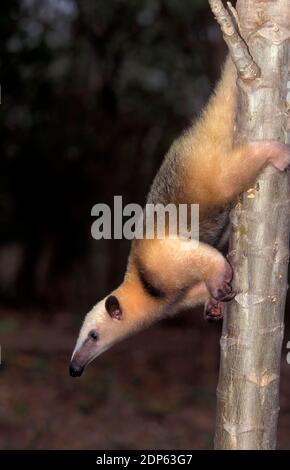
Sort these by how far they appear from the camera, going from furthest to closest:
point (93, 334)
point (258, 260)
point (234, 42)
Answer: point (93, 334) → point (258, 260) → point (234, 42)

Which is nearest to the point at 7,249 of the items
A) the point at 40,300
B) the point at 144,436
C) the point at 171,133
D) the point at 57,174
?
the point at 40,300

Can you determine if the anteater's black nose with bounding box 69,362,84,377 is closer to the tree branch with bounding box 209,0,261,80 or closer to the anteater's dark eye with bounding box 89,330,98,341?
the anteater's dark eye with bounding box 89,330,98,341

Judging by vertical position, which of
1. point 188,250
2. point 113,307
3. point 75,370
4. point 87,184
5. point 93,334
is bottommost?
point 75,370

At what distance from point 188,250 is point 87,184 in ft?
29.0

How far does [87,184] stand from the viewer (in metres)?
12.6

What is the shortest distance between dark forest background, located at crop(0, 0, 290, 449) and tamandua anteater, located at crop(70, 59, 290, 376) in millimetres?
4031

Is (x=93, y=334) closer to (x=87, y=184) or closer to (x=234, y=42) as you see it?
(x=234, y=42)

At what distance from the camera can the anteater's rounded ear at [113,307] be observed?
4211 mm

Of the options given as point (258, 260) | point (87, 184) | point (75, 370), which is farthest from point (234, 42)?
point (87, 184)

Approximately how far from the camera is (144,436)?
7.93 metres

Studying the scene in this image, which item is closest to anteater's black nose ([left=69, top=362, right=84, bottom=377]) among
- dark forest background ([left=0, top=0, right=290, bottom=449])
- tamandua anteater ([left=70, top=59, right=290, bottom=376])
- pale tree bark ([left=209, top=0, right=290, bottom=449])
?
tamandua anteater ([left=70, top=59, right=290, bottom=376])

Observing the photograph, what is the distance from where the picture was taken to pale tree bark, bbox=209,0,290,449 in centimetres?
303

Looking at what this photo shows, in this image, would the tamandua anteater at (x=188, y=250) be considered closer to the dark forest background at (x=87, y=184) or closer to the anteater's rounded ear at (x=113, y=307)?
the anteater's rounded ear at (x=113, y=307)

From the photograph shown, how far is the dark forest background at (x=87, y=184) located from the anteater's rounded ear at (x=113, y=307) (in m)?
4.07
